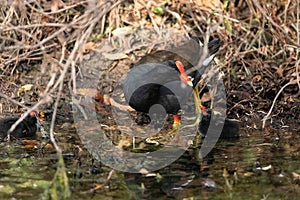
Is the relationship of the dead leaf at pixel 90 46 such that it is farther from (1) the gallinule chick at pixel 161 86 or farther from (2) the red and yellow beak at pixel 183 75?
(2) the red and yellow beak at pixel 183 75

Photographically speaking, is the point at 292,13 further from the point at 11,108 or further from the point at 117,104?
the point at 11,108

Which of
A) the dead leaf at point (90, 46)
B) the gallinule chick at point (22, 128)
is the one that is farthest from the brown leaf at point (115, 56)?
the gallinule chick at point (22, 128)

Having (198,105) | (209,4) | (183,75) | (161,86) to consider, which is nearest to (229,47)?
(209,4)

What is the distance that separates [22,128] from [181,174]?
213cm

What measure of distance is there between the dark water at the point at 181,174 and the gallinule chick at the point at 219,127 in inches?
5.4

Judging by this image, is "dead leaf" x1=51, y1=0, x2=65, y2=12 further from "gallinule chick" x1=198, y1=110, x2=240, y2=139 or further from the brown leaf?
"gallinule chick" x1=198, y1=110, x2=240, y2=139

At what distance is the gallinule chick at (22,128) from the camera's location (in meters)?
7.12

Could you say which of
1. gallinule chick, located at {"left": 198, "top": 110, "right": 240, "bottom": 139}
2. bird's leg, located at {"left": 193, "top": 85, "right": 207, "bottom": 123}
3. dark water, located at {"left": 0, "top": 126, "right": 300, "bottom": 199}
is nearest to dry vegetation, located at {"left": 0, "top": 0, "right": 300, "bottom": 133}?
bird's leg, located at {"left": 193, "top": 85, "right": 207, "bottom": 123}

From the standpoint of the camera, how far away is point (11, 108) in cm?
830

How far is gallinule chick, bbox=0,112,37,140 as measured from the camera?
712 cm

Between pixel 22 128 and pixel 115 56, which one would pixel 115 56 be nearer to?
pixel 115 56

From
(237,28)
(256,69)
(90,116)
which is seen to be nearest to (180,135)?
(90,116)

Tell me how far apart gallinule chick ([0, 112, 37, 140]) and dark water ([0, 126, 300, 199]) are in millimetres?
272

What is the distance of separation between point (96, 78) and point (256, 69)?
2.10 meters
